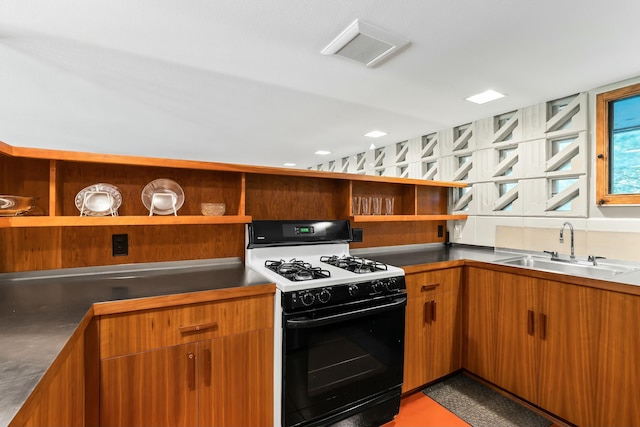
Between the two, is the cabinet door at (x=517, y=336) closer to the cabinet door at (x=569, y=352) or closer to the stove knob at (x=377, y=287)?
the cabinet door at (x=569, y=352)

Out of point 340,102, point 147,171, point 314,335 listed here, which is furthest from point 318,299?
point 340,102

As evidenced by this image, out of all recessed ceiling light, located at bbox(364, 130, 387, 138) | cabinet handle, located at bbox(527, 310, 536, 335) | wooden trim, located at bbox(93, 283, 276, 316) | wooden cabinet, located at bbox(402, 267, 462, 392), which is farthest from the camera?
recessed ceiling light, located at bbox(364, 130, 387, 138)

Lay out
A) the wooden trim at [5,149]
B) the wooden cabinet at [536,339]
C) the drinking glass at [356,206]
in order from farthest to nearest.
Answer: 1. the drinking glass at [356,206]
2. the wooden cabinet at [536,339]
3. the wooden trim at [5,149]

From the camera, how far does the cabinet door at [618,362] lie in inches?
61.9

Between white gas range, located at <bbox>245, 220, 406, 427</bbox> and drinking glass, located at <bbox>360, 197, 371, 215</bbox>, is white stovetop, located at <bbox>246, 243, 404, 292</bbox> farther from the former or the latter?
drinking glass, located at <bbox>360, 197, 371, 215</bbox>

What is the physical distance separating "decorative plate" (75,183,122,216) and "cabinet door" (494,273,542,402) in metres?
2.50

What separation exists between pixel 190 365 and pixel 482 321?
196cm

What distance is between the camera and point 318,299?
1626 millimetres

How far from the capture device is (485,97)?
2.56 metres

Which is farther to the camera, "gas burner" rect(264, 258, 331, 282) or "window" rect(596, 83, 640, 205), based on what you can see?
"window" rect(596, 83, 640, 205)

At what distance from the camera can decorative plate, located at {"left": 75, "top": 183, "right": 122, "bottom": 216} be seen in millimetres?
1728

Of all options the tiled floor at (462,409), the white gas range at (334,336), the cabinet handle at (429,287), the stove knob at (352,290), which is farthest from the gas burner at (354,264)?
the tiled floor at (462,409)

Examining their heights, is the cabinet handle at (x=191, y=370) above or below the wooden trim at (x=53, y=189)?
below

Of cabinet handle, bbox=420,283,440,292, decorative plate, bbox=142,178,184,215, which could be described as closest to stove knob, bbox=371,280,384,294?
cabinet handle, bbox=420,283,440,292
